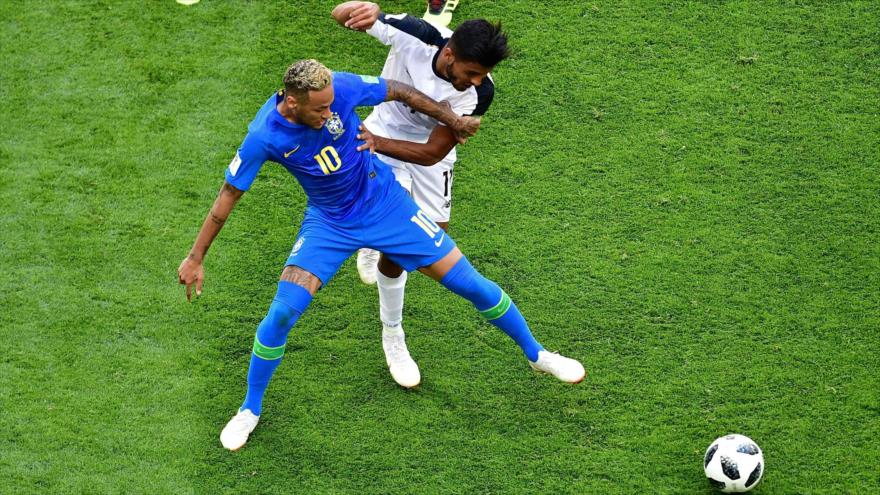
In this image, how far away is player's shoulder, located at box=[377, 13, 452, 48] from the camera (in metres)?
5.75

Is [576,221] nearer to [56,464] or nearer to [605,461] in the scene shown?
[605,461]

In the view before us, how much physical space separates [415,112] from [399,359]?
4.62 ft

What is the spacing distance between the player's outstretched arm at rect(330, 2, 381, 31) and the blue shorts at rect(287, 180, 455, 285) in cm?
89

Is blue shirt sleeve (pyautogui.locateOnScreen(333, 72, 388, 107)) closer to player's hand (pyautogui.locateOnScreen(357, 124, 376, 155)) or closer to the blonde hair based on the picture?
player's hand (pyautogui.locateOnScreen(357, 124, 376, 155))

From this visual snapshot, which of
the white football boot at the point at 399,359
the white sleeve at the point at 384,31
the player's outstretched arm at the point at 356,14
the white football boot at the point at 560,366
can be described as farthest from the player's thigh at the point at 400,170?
the white football boot at the point at 560,366

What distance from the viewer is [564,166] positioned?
7301mm

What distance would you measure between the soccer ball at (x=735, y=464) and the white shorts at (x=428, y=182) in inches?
76.7

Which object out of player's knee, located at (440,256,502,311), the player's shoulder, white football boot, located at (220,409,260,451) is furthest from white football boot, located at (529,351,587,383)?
the player's shoulder

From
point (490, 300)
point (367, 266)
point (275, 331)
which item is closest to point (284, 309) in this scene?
point (275, 331)

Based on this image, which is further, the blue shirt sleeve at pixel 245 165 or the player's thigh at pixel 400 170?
the player's thigh at pixel 400 170

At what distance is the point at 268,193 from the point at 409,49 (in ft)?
6.13

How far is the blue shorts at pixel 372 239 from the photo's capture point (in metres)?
5.63

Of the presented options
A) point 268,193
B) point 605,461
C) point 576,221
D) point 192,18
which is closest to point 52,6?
point 192,18

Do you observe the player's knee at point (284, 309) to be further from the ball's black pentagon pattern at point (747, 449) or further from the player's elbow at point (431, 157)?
the ball's black pentagon pattern at point (747, 449)
